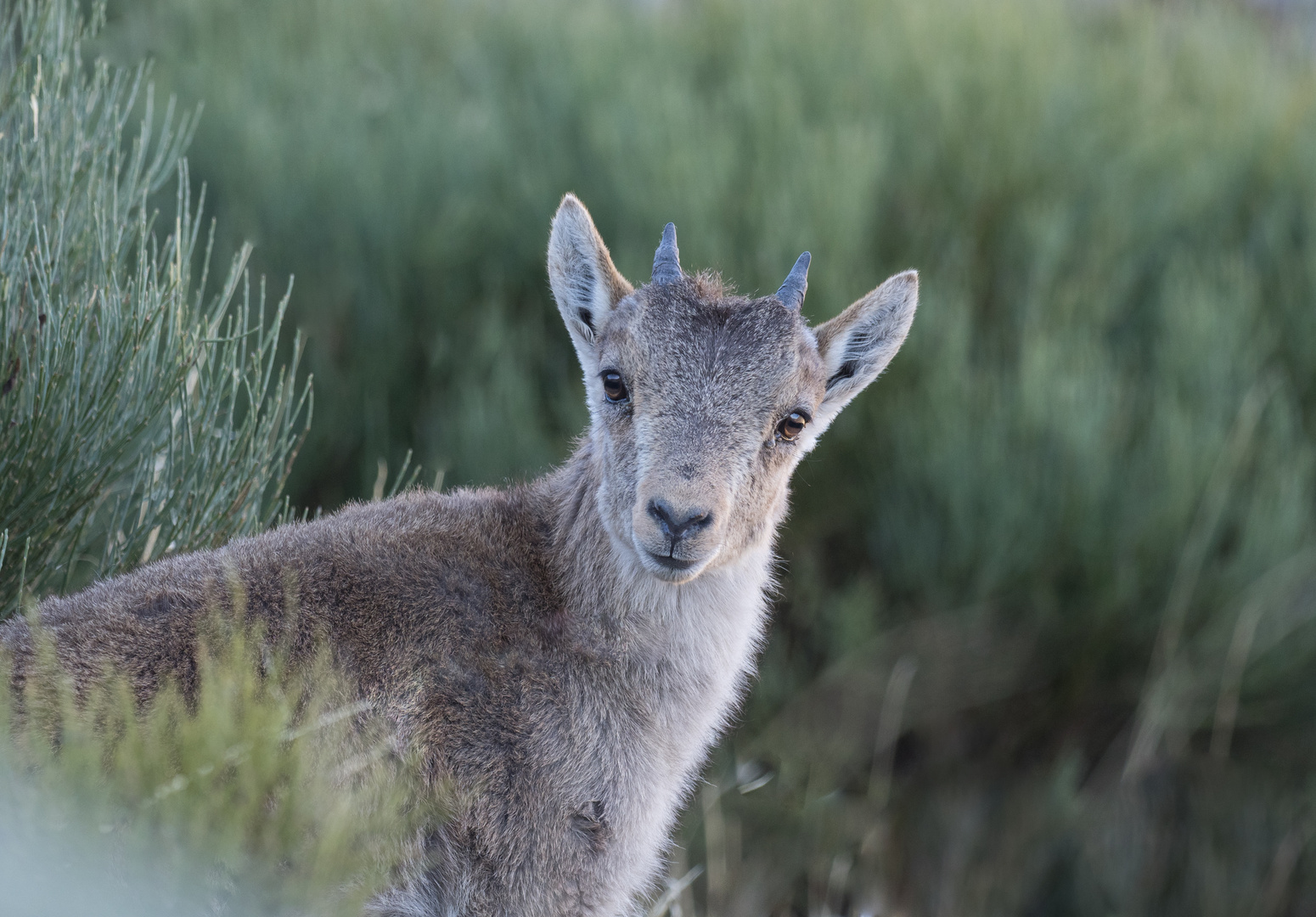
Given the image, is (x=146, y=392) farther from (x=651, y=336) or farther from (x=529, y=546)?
(x=651, y=336)

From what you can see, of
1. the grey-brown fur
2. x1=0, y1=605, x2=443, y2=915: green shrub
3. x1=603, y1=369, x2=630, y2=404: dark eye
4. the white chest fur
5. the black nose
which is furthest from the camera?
x1=603, y1=369, x2=630, y2=404: dark eye

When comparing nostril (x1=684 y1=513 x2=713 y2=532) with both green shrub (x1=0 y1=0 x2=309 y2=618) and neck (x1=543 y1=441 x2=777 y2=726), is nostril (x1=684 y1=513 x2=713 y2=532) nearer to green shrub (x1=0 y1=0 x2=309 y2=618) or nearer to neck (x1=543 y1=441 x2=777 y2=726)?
neck (x1=543 y1=441 x2=777 y2=726)

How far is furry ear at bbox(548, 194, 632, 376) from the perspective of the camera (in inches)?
160

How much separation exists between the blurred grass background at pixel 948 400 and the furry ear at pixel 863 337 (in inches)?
90.2

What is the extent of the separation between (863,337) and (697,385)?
81 cm

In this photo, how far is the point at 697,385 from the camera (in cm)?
375

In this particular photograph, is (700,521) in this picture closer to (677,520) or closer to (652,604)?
(677,520)

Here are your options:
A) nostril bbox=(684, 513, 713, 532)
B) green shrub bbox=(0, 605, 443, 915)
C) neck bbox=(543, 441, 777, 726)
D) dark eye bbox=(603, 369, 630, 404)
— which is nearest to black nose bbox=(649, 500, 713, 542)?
nostril bbox=(684, 513, 713, 532)

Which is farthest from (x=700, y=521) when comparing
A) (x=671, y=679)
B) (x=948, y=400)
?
(x=948, y=400)

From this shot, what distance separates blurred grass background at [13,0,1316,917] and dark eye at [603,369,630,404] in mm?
2509

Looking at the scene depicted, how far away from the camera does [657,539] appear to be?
3.43 metres

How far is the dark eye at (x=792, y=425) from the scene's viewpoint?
3928 mm

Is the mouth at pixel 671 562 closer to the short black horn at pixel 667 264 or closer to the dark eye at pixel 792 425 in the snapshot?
the dark eye at pixel 792 425

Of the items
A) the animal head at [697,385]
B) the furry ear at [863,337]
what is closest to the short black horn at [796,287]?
the animal head at [697,385]
